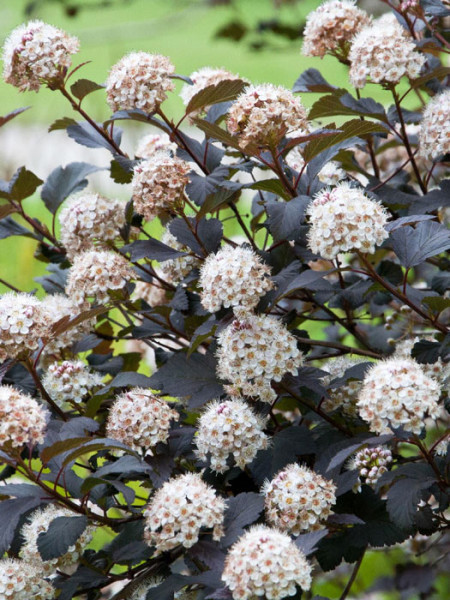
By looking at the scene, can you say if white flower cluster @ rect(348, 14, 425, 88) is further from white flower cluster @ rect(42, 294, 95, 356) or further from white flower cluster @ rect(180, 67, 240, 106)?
white flower cluster @ rect(42, 294, 95, 356)

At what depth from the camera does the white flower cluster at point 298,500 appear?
1359 mm

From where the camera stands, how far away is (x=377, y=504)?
1568 mm

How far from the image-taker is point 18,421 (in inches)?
53.1

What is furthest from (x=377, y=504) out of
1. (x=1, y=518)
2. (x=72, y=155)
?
(x=72, y=155)

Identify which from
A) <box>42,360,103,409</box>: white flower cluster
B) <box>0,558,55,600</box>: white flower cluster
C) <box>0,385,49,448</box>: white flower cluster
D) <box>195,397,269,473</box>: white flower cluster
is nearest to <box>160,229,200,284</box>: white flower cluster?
<box>42,360,103,409</box>: white flower cluster

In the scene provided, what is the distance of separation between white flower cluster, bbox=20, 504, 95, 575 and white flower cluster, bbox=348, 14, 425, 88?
1117 millimetres

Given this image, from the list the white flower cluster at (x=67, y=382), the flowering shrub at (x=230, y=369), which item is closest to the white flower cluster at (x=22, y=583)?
the flowering shrub at (x=230, y=369)

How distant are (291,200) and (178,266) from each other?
0.38 m

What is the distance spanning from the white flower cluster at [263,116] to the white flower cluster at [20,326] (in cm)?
52

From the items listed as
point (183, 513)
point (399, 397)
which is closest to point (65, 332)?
point (183, 513)

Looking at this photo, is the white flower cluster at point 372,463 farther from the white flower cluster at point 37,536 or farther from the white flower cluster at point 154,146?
the white flower cluster at point 154,146

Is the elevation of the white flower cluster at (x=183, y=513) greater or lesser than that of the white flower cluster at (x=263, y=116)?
lesser

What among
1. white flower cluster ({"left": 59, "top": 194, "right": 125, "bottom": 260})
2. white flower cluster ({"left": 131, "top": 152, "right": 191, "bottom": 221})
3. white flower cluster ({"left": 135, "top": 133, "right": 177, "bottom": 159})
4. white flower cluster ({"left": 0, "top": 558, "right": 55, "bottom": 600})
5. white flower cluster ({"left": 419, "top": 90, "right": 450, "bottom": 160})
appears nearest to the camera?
white flower cluster ({"left": 0, "top": 558, "right": 55, "bottom": 600})

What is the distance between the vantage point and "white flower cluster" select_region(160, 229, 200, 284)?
5.94 feet
